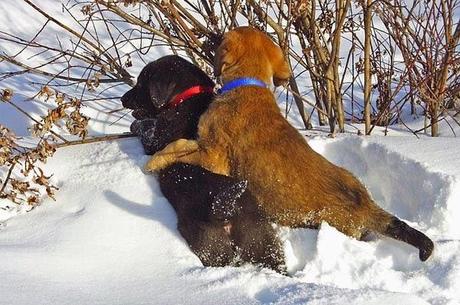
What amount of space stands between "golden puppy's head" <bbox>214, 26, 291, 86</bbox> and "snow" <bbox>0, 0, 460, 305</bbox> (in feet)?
2.32

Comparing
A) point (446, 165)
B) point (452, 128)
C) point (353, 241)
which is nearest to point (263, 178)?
point (353, 241)

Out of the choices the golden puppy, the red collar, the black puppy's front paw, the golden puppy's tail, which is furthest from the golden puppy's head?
the golden puppy's tail

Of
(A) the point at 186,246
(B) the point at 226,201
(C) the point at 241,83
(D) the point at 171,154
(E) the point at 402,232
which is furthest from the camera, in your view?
(C) the point at 241,83

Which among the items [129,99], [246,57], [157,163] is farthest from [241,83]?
[129,99]

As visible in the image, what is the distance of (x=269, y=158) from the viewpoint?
13.0 ft

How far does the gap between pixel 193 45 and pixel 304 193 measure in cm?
176

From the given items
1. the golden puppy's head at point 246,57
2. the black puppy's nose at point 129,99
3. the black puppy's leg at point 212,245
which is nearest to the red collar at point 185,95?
the golden puppy's head at point 246,57

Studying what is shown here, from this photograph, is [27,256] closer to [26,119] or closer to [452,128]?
[26,119]

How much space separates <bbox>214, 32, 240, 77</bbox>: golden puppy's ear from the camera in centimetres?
433

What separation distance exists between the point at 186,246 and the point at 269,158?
2.34ft

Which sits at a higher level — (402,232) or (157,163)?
(157,163)

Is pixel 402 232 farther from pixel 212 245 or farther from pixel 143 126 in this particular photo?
pixel 143 126

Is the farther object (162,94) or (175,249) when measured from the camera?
(162,94)

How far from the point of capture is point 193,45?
199 inches
